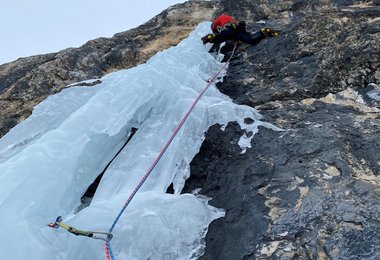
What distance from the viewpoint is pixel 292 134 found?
3.81 meters

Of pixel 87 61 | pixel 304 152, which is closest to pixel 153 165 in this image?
pixel 304 152

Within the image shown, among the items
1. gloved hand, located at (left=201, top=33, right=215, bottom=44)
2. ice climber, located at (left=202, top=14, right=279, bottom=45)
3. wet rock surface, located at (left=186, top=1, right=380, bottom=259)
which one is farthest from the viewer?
gloved hand, located at (left=201, top=33, right=215, bottom=44)

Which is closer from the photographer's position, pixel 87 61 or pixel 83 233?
pixel 83 233

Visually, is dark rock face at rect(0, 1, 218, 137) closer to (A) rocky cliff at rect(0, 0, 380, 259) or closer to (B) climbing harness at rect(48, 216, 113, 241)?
(A) rocky cliff at rect(0, 0, 380, 259)

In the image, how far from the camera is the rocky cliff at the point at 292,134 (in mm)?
2674

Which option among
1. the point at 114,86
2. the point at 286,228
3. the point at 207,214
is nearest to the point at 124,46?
the point at 114,86

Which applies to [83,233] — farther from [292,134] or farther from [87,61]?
[87,61]

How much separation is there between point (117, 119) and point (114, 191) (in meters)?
0.92

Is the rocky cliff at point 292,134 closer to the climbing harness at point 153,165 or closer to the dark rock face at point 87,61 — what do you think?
the dark rock face at point 87,61

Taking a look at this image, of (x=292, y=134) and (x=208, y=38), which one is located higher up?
(x=208, y=38)

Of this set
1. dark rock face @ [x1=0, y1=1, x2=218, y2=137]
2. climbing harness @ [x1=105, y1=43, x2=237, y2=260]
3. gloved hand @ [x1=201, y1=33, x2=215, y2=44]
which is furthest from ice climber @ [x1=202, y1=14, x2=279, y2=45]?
climbing harness @ [x1=105, y1=43, x2=237, y2=260]

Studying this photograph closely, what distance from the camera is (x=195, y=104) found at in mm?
4250

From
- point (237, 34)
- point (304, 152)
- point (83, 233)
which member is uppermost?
point (83, 233)

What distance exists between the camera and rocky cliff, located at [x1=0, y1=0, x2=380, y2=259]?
8.77 ft
